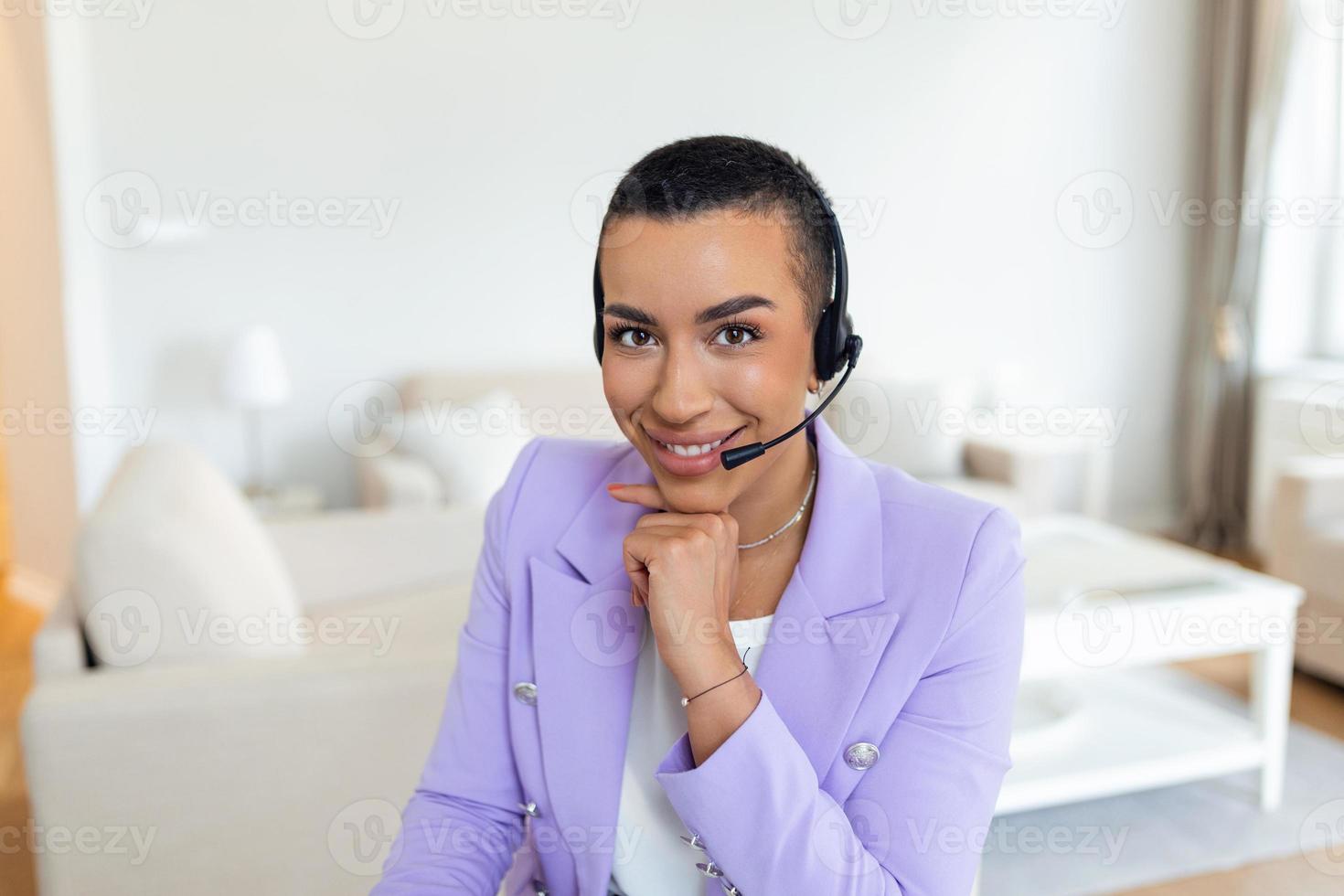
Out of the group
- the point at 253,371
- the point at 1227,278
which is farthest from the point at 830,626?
the point at 1227,278

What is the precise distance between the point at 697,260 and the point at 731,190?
0.22ft

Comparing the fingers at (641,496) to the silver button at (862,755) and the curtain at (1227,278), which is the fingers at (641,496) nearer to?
the silver button at (862,755)

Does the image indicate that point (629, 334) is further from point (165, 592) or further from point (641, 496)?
point (165, 592)

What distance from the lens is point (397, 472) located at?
10.7 feet

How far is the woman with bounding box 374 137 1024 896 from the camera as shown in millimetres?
916

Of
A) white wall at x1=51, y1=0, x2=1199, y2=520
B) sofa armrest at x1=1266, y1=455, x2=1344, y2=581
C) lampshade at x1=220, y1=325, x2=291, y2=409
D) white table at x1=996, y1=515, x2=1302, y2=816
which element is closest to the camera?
white table at x1=996, y1=515, x2=1302, y2=816

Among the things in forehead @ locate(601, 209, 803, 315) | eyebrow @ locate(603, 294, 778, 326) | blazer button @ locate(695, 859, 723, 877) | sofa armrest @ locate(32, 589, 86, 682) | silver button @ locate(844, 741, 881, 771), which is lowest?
sofa armrest @ locate(32, 589, 86, 682)

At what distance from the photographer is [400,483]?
3.24 meters

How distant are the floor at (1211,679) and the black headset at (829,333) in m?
1.61

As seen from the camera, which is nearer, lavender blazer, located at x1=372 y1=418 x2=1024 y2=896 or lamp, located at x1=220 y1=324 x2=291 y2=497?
lavender blazer, located at x1=372 y1=418 x2=1024 y2=896

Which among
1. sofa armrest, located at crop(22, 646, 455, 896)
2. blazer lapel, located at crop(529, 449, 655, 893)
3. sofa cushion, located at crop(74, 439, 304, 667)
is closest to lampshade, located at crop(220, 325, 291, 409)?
sofa cushion, located at crop(74, 439, 304, 667)

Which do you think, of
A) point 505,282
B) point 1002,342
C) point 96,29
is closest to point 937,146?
point 1002,342

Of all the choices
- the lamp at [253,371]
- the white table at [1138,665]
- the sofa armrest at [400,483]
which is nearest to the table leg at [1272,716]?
the white table at [1138,665]

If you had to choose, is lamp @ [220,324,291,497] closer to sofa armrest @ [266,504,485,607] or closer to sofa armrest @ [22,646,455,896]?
sofa armrest @ [266,504,485,607]
